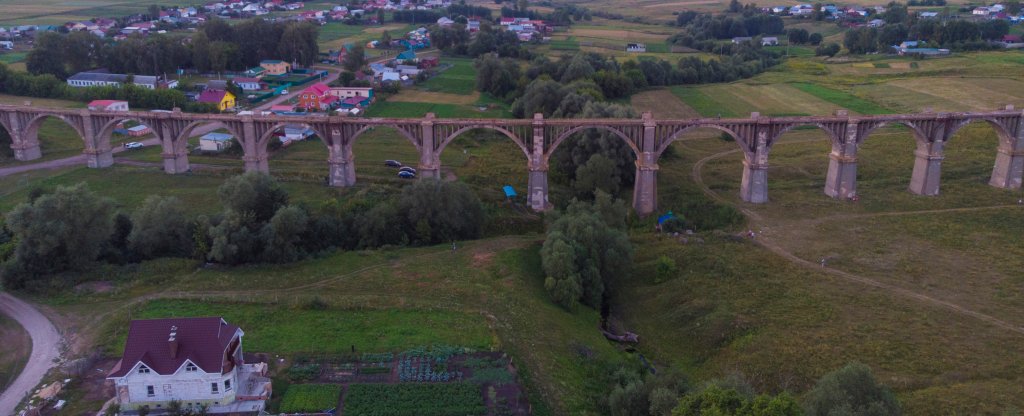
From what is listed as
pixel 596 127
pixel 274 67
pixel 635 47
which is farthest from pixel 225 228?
pixel 635 47

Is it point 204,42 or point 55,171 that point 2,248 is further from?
point 204,42

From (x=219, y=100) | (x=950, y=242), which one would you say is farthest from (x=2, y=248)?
(x=950, y=242)

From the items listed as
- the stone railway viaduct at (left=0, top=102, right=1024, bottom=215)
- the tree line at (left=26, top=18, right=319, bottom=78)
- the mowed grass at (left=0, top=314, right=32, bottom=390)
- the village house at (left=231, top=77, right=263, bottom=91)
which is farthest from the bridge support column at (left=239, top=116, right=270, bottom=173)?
the tree line at (left=26, top=18, right=319, bottom=78)

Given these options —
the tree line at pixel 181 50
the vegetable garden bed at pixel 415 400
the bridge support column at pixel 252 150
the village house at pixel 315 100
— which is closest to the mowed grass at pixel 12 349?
the vegetable garden bed at pixel 415 400

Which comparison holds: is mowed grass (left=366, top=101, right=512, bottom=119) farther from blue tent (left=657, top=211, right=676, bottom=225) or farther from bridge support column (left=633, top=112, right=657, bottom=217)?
blue tent (left=657, top=211, right=676, bottom=225)

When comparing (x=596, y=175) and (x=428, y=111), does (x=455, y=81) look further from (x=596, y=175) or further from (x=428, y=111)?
(x=596, y=175)

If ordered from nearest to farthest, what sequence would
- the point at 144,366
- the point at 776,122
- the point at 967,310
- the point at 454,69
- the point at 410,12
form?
the point at 144,366
the point at 967,310
the point at 776,122
the point at 454,69
the point at 410,12
